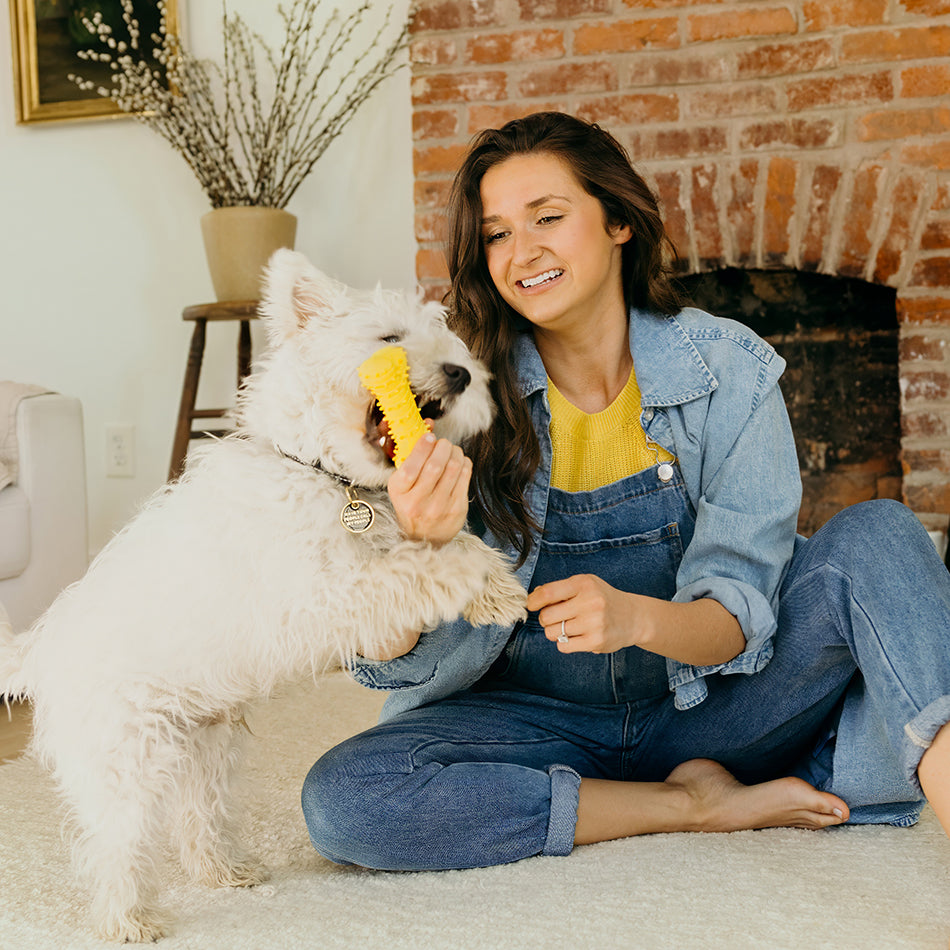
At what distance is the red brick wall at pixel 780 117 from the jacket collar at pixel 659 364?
1.46 metres

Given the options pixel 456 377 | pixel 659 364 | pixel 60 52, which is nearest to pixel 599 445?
pixel 659 364

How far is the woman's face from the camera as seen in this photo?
1.44 m

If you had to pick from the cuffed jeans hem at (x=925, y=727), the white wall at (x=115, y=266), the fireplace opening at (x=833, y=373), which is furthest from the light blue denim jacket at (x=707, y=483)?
the white wall at (x=115, y=266)

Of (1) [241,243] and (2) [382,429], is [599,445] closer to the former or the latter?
(2) [382,429]

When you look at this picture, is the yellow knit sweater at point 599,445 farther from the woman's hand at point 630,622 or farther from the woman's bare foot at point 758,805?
the woman's bare foot at point 758,805

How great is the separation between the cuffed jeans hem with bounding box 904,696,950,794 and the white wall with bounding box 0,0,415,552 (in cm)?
256

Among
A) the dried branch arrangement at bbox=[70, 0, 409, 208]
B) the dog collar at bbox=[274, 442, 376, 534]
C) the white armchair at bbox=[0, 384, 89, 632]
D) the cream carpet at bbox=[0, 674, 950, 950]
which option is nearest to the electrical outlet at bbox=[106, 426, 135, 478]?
the white armchair at bbox=[0, 384, 89, 632]

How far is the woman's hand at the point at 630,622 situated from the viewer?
1143 mm

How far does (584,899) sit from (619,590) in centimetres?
37

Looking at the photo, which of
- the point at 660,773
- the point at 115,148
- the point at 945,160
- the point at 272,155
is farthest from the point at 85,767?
the point at 115,148

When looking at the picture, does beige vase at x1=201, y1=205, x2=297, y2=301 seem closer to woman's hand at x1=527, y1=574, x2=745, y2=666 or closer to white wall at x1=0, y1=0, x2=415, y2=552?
white wall at x1=0, y1=0, x2=415, y2=552

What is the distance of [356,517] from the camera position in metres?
1.17

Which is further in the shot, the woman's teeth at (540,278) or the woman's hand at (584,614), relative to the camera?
A: the woman's teeth at (540,278)

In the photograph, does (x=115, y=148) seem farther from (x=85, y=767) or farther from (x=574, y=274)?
(x=85, y=767)
